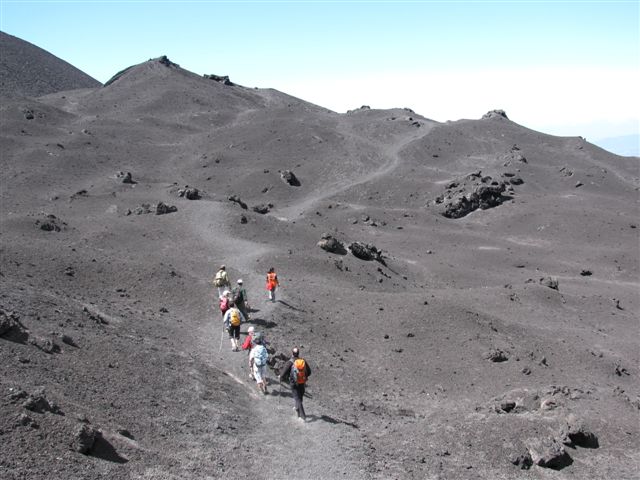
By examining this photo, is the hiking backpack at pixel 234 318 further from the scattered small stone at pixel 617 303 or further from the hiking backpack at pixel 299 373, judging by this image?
the scattered small stone at pixel 617 303

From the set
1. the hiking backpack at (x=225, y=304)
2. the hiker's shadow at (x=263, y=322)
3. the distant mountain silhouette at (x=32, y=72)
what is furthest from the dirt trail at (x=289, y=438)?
the distant mountain silhouette at (x=32, y=72)

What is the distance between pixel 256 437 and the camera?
13.8 meters

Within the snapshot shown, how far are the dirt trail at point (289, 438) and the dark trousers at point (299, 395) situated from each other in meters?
0.21

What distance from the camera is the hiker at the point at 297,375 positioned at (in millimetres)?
14750

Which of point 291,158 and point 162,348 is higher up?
point 291,158

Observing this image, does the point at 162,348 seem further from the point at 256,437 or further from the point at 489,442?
the point at 489,442

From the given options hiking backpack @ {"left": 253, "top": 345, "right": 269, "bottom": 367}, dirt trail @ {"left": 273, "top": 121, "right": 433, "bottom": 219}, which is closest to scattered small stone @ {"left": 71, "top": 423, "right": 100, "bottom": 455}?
hiking backpack @ {"left": 253, "top": 345, "right": 269, "bottom": 367}

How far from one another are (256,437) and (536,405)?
28.9 ft

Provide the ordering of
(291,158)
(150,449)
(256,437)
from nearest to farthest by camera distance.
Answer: (150,449)
(256,437)
(291,158)

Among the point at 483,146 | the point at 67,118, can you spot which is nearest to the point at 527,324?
the point at 483,146

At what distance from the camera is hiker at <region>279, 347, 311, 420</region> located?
1475cm

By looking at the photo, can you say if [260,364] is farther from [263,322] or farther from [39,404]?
[39,404]

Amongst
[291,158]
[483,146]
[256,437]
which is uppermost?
[483,146]

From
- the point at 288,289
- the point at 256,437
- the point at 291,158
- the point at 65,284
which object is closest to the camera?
the point at 256,437
